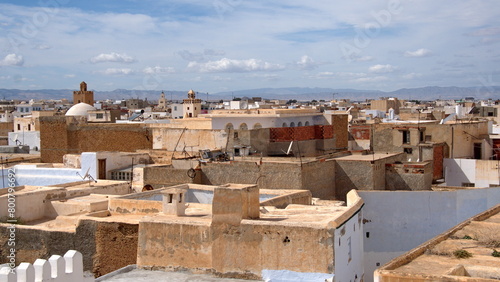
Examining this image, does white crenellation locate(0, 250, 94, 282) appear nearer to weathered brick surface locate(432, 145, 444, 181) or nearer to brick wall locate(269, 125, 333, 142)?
brick wall locate(269, 125, 333, 142)

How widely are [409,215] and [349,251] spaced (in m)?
5.23

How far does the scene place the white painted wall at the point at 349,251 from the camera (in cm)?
1062

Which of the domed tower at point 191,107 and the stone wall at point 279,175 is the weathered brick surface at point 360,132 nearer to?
the stone wall at point 279,175

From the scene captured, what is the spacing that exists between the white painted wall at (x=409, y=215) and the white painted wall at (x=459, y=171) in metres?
8.40

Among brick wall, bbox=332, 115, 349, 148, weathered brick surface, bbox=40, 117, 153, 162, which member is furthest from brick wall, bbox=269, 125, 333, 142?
weathered brick surface, bbox=40, 117, 153, 162

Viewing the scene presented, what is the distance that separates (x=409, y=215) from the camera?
16156 mm

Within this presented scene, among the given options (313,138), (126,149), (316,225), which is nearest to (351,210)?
(316,225)

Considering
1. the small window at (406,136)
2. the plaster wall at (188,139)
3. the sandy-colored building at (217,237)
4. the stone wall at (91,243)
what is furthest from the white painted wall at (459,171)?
the stone wall at (91,243)

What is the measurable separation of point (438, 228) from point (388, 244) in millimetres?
1293

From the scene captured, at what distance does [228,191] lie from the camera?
1098 cm

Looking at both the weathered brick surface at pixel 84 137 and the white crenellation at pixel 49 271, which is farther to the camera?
the weathered brick surface at pixel 84 137

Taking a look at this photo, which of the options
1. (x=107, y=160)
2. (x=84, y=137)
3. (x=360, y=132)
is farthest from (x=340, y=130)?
(x=107, y=160)

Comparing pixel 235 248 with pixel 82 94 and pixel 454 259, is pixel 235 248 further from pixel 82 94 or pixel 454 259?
pixel 82 94

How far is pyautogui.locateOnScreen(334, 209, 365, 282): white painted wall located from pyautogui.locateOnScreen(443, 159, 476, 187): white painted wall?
13.2 m
